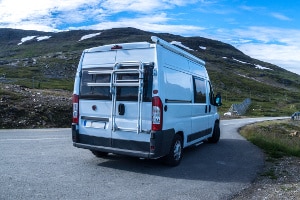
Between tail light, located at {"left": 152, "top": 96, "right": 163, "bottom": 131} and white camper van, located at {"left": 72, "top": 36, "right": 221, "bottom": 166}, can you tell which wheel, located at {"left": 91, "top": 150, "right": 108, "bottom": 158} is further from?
tail light, located at {"left": 152, "top": 96, "right": 163, "bottom": 131}

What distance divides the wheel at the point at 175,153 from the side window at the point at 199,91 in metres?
1.73

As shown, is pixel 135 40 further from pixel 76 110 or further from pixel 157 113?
pixel 157 113

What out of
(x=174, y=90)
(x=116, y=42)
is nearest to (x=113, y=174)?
(x=174, y=90)

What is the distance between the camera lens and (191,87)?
969 cm

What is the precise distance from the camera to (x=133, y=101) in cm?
791

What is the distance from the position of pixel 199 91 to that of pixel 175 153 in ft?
8.51

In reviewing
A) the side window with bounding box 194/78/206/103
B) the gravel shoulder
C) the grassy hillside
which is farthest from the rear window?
the grassy hillside

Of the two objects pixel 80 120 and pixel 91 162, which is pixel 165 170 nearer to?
pixel 91 162

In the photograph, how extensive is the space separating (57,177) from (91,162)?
1.67 m

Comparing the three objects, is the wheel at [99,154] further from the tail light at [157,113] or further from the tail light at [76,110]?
the tail light at [157,113]

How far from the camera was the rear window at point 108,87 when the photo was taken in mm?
7773

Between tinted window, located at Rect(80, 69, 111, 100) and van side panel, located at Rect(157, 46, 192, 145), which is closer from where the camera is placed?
van side panel, located at Rect(157, 46, 192, 145)

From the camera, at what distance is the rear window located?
7773 mm

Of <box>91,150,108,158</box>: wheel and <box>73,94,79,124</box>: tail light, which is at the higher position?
<box>73,94,79,124</box>: tail light
